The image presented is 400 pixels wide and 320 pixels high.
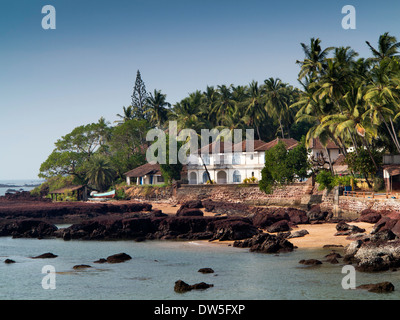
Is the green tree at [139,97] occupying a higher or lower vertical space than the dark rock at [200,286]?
higher

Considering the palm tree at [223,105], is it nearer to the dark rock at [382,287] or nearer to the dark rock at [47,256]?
the dark rock at [47,256]

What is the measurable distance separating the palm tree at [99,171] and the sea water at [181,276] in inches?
1818

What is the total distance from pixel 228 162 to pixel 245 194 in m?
11.4

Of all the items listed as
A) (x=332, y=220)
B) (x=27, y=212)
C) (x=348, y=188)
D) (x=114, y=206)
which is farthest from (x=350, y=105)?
(x=27, y=212)

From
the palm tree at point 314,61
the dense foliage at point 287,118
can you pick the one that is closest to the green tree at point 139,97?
the dense foliage at point 287,118

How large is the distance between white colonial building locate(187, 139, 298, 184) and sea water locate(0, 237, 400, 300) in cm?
3844

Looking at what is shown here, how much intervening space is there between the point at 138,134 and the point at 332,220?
53.6 metres

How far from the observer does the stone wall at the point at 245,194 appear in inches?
2414

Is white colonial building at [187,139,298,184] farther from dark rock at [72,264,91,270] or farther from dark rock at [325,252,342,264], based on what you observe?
dark rock at [72,264,91,270]

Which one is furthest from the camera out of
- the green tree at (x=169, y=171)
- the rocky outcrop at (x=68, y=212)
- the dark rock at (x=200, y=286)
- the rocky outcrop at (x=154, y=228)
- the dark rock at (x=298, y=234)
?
the green tree at (x=169, y=171)

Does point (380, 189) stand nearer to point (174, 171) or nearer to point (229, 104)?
point (174, 171)

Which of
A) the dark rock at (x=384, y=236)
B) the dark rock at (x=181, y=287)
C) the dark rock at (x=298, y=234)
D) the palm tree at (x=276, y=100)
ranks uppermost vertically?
the palm tree at (x=276, y=100)

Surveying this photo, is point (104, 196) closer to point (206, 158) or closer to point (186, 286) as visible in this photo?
point (206, 158)

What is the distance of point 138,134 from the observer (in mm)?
95125
